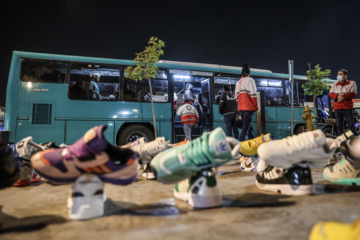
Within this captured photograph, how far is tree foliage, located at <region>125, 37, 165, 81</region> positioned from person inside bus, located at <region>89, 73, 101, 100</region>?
84cm

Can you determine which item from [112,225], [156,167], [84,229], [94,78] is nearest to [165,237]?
[112,225]

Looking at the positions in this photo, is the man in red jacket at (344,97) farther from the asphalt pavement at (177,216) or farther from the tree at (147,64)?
the tree at (147,64)

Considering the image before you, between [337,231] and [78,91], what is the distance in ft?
19.6

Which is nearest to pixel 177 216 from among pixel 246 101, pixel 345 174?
pixel 345 174

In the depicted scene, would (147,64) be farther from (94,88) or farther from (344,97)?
(344,97)

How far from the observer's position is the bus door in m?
6.78

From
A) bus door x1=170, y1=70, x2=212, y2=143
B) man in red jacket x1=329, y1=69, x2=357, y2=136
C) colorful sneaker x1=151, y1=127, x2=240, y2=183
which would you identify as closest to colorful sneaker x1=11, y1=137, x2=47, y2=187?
colorful sneaker x1=151, y1=127, x2=240, y2=183

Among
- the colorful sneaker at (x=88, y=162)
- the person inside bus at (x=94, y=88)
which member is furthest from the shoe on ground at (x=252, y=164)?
the person inside bus at (x=94, y=88)

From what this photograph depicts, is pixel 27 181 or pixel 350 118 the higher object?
pixel 350 118

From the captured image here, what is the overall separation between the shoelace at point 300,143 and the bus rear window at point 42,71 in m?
5.68

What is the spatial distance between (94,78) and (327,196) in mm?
5733

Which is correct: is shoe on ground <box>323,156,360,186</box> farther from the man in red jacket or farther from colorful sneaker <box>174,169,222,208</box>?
the man in red jacket

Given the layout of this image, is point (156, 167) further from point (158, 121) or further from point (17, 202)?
point (158, 121)

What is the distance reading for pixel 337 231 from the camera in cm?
74
